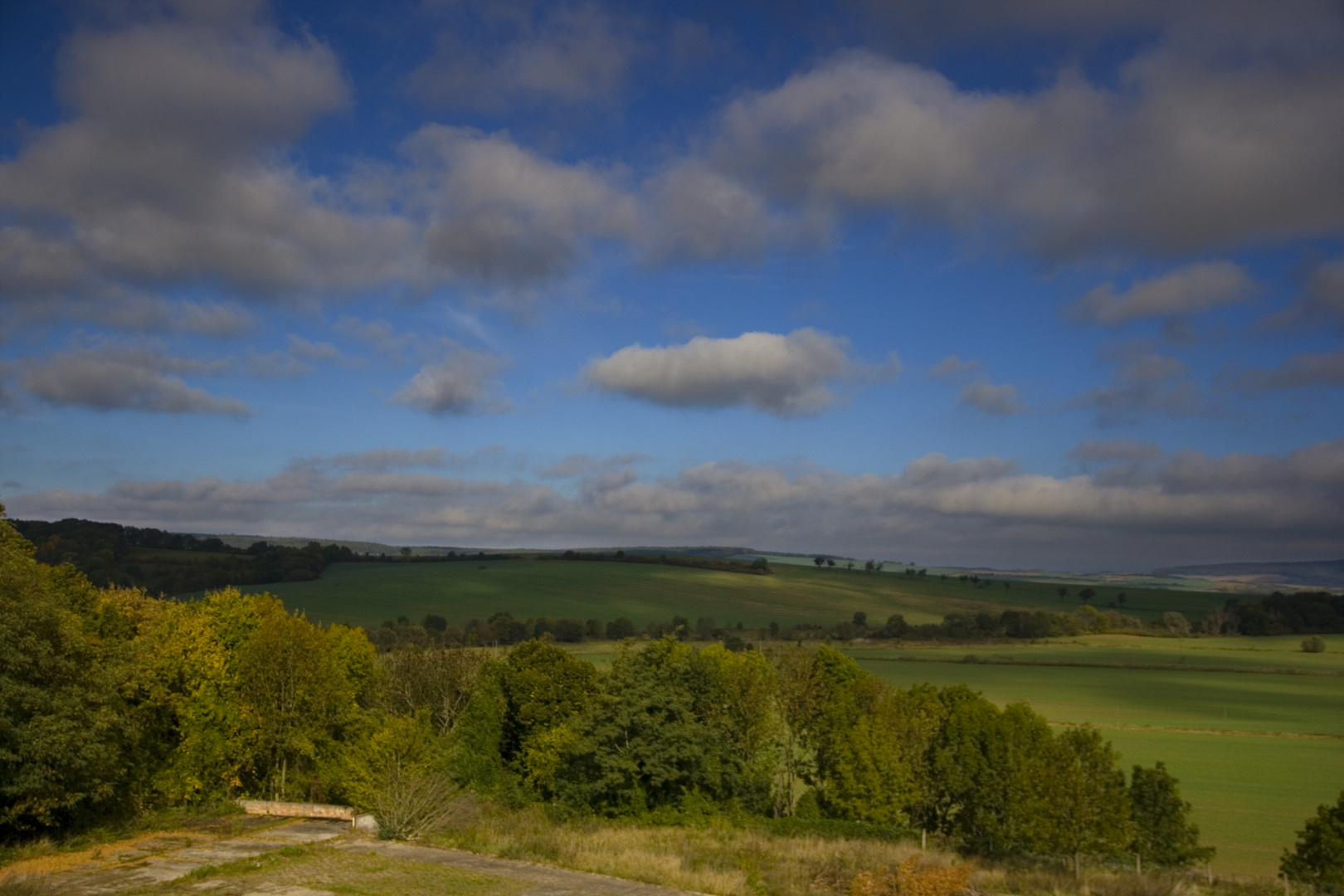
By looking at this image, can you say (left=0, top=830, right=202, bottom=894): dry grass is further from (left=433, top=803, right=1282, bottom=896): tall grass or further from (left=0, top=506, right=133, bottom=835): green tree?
(left=433, top=803, right=1282, bottom=896): tall grass

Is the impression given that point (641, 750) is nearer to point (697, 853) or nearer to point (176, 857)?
point (697, 853)

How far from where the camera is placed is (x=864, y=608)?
15725cm

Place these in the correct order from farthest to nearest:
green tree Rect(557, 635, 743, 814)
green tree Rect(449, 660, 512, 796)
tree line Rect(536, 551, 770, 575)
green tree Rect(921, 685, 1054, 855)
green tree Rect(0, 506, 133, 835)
→ tree line Rect(536, 551, 770, 575)
green tree Rect(449, 660, 512, 796)
green tree Rect(921, 685, 1054, 855)
green tree Rect(557, 635, 743, 814)
green tree Rect(0, 506, 133, 835)

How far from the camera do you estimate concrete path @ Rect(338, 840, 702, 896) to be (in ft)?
84.0

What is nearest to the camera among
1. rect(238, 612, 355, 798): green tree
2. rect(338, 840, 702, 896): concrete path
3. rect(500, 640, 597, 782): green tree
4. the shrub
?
rect(338, 840, 702, 896): concrete path

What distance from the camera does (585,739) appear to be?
44781mm

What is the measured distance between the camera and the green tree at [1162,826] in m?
42.0

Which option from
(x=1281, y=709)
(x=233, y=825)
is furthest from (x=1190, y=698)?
(x=233, y=825)

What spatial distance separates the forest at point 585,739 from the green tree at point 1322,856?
404 centimetres

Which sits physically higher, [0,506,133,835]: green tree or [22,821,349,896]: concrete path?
[0,506,133,835]: green tree

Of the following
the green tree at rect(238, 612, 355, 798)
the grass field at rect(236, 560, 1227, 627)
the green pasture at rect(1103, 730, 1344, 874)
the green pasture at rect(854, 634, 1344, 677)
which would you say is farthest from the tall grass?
the grass field at rect(236, 560, 1227, 627)

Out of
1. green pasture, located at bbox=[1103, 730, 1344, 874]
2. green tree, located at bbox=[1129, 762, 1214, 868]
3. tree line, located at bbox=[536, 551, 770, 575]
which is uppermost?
tree line, located at bbox=[536, 551, 770, 575]

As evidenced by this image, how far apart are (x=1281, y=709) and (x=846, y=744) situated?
51.1 meters

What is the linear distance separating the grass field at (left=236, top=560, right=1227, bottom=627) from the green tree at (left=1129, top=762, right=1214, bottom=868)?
9521 cm
